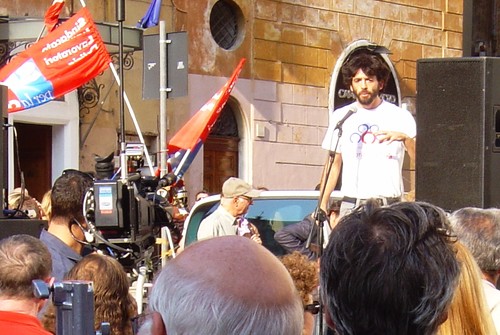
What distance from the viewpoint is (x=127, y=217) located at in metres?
6.29

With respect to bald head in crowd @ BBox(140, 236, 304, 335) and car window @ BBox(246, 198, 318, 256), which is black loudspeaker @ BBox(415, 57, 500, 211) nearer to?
car window @ BBox(246, 198, 318, 256)

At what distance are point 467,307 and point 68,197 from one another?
3.14m

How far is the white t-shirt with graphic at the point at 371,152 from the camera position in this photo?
6.99 m

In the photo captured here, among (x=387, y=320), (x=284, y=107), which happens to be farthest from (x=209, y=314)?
(x=284, y=107)

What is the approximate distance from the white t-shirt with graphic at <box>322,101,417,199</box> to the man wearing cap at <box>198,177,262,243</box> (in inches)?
51.0

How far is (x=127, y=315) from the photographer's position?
4223 millimetres

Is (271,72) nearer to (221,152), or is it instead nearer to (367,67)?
(221,152)

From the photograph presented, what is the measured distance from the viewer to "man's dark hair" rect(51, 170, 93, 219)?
5.75m

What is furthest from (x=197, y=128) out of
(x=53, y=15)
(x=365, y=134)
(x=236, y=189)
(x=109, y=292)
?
(x=109, y=292)

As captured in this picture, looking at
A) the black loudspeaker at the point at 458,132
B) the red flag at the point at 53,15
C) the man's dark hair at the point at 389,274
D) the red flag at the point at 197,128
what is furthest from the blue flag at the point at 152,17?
the man's dark hair at the point at 389,274

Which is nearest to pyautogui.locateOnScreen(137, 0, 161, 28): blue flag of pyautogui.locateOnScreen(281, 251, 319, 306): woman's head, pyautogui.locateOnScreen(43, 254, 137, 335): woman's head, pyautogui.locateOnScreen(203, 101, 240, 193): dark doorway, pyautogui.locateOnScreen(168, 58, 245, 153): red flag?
pyautogui.locateOnScreen(168, 58, 245, 153): red flag

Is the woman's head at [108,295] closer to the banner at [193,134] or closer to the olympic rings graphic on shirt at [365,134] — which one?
the olympic rings graphic on shirt at [365,134]

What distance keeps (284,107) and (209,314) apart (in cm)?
1517

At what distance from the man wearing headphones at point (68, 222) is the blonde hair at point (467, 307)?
2877 millimetres
